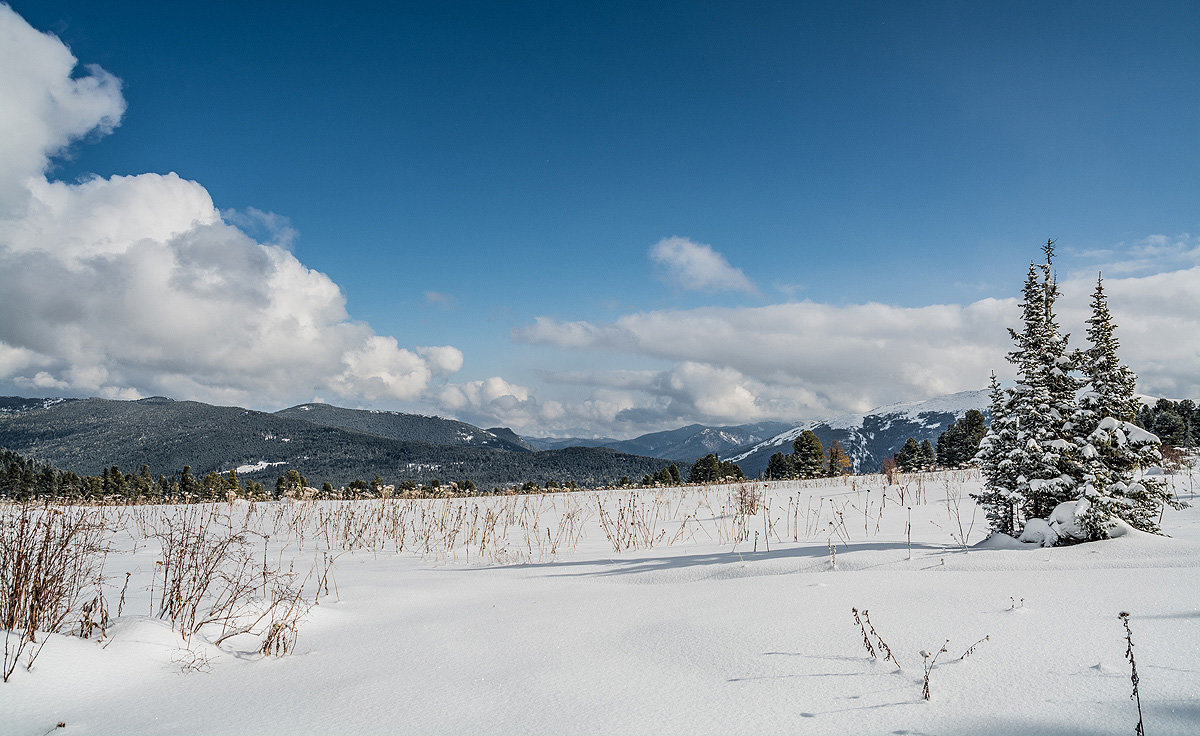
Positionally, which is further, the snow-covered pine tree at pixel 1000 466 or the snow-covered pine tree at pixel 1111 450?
the snow-covered pine tree at pixel 1000 466

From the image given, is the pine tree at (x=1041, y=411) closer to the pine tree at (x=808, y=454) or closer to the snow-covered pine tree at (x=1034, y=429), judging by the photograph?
the snow-covered pine tree at (x=1034, y=429)

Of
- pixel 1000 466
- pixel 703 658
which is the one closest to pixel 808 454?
pixel 1000 466

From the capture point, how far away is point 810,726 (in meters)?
2.36

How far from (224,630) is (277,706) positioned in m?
1.29

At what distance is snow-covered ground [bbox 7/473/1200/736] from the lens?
247 centimetres

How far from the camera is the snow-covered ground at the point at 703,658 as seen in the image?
247 cm

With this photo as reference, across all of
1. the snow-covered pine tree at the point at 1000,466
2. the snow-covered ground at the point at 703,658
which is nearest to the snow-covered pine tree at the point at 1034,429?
the snow-covered pine tree at the point at 1000,466

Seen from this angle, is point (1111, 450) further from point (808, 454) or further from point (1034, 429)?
point (808, 454)

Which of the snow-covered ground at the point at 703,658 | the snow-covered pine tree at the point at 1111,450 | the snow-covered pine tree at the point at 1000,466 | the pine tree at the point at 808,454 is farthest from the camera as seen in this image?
the pine tree at the point at 808,454

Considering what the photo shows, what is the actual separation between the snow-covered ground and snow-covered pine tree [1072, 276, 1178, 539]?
1.40ft

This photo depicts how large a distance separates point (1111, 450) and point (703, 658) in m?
5.41

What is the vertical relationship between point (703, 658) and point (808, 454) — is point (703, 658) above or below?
below

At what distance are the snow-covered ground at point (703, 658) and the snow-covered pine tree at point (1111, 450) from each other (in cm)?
43

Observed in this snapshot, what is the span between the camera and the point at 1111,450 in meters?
5.87
